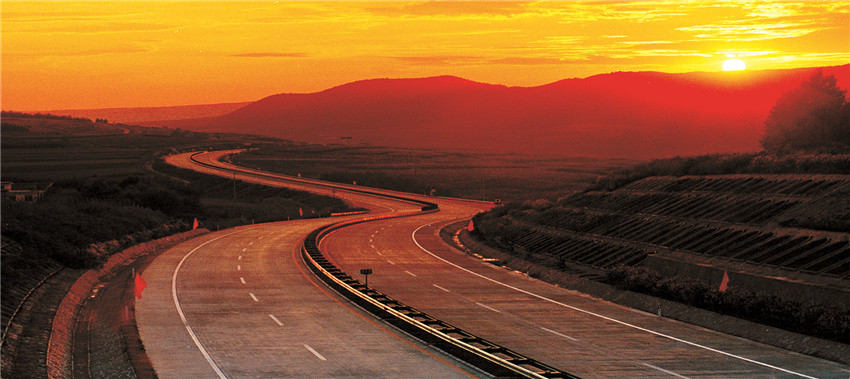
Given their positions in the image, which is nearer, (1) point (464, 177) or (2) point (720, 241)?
(2) point (720, 241)

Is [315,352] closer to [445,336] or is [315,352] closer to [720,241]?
[445,336]

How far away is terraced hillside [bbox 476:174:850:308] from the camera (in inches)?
1286

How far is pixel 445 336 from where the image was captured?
25500mm

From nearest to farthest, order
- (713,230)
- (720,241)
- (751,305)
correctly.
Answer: (751,305)
(720,241)
(713,230)

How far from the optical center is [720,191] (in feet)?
159

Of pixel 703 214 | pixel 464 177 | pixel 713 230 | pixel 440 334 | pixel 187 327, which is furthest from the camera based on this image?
pixel 464 177

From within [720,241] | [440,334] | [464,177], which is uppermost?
[720,241]

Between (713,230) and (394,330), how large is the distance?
74.6ft

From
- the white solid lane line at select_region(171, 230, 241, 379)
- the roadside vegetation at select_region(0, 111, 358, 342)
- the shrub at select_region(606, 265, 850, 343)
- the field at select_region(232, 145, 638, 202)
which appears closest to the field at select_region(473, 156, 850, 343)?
the shrub at select_region(606, 265, 850, 343)

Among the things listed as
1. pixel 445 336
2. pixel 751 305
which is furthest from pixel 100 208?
pixel 751 305

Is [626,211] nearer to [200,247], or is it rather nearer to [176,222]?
[200,247]

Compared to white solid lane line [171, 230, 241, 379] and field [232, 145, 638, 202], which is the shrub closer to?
A: white solid lane line [171, 230, 241, 379]

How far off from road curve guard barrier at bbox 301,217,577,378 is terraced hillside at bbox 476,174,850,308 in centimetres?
1368

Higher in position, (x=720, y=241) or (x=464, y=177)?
(x=720, y=241)
